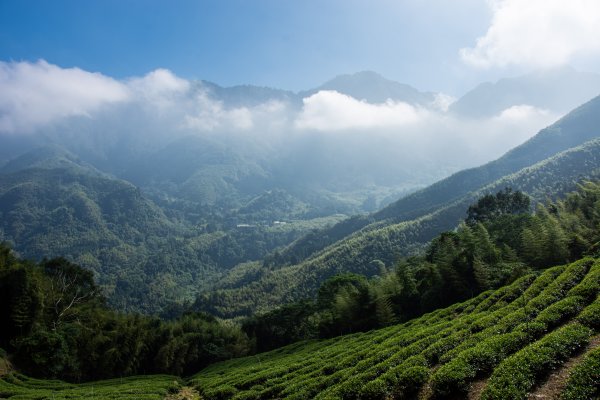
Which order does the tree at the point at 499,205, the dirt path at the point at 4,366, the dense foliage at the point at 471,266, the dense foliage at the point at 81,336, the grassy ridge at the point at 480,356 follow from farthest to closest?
1. the tree at the point at 499,205
2. the dense foliage at the point at 81,336
3. the dense foliage at the point at 471,266
4. the dirt path at the point at 4,366
5. the grassy ridge at the point at 480,356

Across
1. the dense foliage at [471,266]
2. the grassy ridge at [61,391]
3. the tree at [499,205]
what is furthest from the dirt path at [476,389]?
the tree at [499,205]

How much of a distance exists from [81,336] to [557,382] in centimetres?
7398

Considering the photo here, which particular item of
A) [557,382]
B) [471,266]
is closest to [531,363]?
[557,382]

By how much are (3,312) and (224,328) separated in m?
53.2

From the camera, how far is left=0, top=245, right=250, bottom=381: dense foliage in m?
58.1

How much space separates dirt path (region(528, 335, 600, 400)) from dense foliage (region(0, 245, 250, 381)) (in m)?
63.1

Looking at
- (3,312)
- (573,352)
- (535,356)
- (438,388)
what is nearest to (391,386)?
(438,388)

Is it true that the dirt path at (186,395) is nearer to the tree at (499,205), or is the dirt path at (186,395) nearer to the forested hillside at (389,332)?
the forested hillside at (389,332)

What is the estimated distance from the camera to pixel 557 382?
645 inches

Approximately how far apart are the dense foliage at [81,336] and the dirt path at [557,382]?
63.1 meters

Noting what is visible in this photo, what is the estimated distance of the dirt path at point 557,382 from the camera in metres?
15.7

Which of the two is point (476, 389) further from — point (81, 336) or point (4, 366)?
point (81, 336)

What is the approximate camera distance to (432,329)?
31062mm

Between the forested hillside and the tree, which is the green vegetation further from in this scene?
the tree
